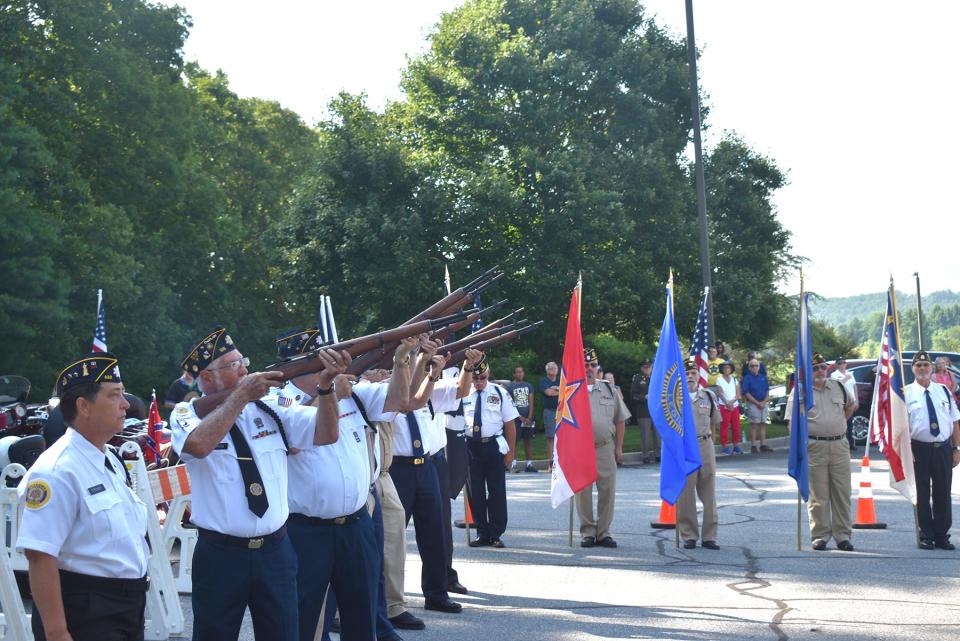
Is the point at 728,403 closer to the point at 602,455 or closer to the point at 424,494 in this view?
the point at 602,455

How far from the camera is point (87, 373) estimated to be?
4676 millimetres

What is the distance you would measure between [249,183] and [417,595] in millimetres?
36591

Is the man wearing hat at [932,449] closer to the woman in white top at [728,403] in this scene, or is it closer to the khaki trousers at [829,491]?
the khaki trousers at [829,491]

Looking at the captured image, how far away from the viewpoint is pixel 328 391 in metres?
5.74

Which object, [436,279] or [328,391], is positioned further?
[436,279]

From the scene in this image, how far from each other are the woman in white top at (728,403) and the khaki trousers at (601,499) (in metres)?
11.6

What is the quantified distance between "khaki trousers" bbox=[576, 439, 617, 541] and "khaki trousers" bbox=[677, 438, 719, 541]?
0.76 metres

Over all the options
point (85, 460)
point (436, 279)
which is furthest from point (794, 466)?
point (436, 279)

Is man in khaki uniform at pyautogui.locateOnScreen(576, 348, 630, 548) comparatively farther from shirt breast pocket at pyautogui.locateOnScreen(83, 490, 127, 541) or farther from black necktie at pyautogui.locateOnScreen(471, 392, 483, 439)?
shirt breast pocket at pyautogui.locateOnScreen(83, 490, 127, 541)

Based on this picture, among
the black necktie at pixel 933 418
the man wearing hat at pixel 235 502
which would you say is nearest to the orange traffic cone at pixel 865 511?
the black necktie at pixel 933 418

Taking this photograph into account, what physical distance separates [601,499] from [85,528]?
8762 millimetres

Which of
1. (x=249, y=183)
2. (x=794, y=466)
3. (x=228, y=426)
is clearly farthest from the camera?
(x=249, y=183)

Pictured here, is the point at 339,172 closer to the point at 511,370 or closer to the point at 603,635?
the point at 511,370

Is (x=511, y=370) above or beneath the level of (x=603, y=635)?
above
